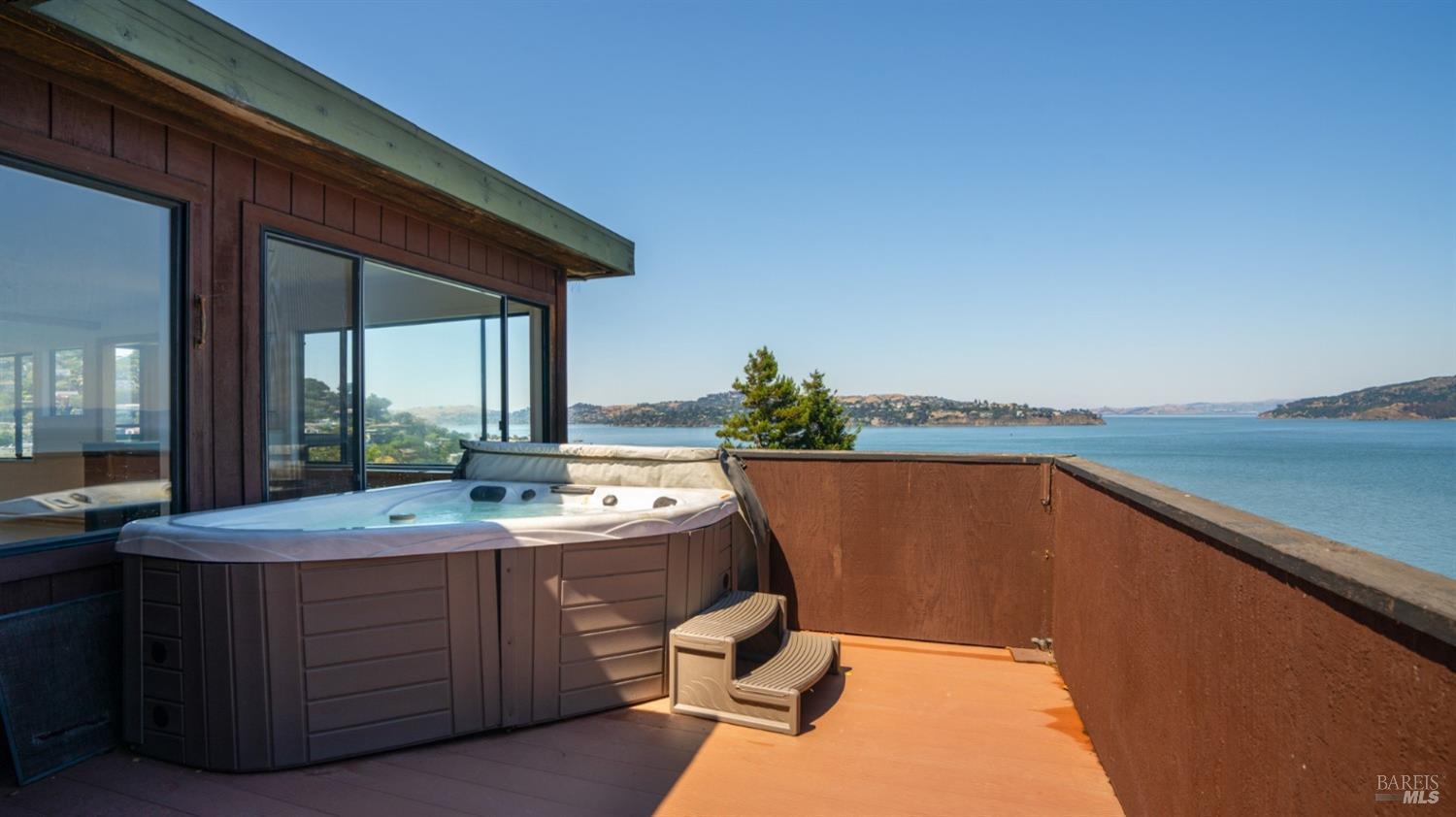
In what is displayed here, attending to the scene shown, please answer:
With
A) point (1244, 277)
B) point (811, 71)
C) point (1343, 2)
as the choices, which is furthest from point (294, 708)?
point (1244, 277)

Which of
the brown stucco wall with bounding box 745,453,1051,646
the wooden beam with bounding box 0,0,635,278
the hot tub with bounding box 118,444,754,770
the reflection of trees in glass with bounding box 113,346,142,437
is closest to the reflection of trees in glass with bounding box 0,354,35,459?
the reflection of trees in glass with bounding box 113,346,142,437

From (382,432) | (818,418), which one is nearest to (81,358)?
(382,432)

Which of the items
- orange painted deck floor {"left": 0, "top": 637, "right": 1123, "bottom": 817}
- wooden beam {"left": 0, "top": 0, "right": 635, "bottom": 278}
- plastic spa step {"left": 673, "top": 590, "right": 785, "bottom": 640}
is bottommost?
orange painted deck floor {"left": 0, "top": 637, "right": 1123, "bottom": 817}

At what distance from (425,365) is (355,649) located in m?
2.25

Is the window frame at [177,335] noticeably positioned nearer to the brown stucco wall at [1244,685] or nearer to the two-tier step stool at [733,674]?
the two-tier step stool at [733,674]

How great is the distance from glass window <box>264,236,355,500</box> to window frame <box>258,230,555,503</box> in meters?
0.02

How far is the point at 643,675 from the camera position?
2619 mm

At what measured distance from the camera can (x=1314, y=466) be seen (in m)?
25.4

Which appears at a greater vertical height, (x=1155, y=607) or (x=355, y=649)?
(x=1155, y=607)

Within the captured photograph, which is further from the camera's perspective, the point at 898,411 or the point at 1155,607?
the point at 898,411

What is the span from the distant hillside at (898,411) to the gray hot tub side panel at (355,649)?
11.3 meters

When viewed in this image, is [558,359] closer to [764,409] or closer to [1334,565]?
[1334,565]

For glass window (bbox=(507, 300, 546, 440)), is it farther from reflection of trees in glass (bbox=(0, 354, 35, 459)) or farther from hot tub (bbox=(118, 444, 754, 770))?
reflection of trees in glass (bbox=(0, 354, 35, 459))

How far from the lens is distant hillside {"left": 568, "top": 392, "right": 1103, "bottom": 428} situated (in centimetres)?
1688
